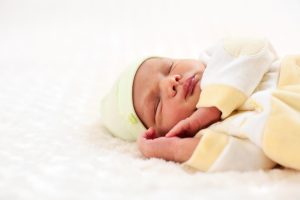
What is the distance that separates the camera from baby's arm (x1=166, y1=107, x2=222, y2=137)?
0.88 m

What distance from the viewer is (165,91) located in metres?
0.98

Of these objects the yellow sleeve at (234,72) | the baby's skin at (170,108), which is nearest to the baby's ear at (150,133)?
the baby's skin at (170,108)

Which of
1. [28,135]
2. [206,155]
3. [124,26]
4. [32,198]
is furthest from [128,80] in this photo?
[124,26]

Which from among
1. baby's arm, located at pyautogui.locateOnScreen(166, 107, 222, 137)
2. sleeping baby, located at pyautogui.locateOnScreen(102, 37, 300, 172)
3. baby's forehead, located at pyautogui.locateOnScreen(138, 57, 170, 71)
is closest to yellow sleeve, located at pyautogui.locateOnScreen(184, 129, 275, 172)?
sleeping baby, located at pyautogui.locateOnScreen(102, 37, 300, 172)

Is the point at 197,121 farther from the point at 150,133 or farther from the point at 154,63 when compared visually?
the point at 154,63

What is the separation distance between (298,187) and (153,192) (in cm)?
19

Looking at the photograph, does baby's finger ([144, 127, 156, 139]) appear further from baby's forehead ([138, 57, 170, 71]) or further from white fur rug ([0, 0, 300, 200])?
baby's forehead ([138, 57, 170, 71])

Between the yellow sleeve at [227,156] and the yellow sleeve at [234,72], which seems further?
the yellow sleeve at [234,72]

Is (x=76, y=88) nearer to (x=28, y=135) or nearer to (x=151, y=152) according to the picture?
(x=28, y=135)

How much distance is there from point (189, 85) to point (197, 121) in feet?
0.36

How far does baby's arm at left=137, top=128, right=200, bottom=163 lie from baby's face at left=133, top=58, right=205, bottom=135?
0.30 feet

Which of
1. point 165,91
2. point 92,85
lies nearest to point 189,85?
point 165,91

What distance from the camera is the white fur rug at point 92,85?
657mm

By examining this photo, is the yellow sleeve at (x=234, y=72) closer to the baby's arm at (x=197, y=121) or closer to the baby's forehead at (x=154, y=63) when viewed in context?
the baby's arm at (x=197, y=121)
